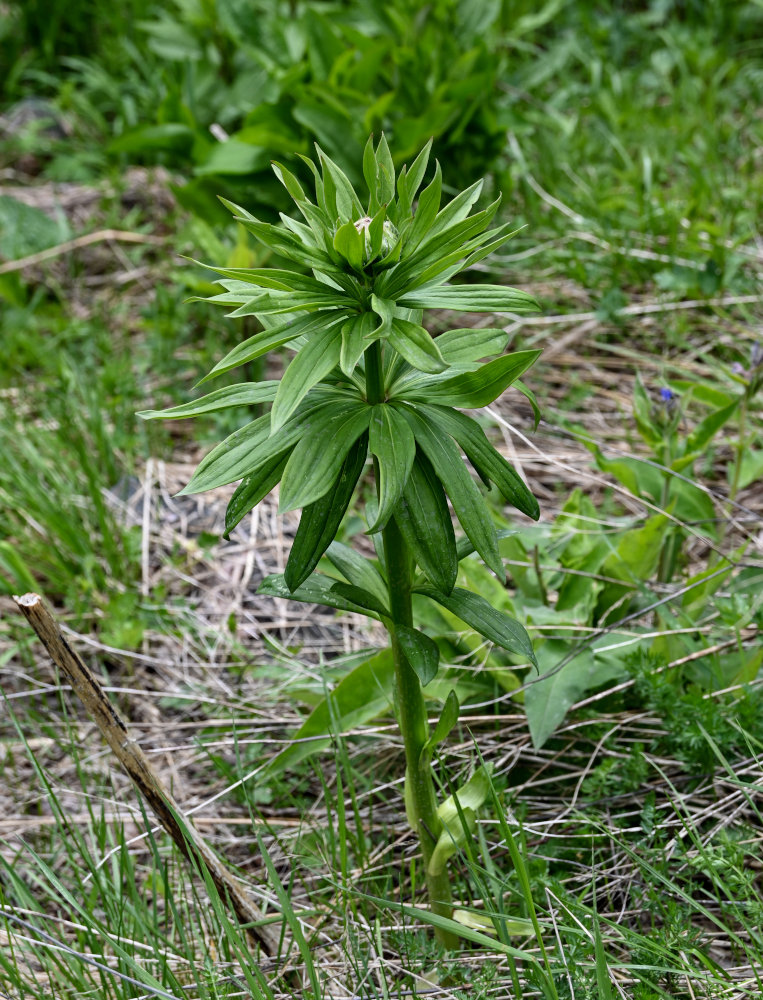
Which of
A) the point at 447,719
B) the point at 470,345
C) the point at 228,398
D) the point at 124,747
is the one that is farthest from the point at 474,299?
the point at 124,747

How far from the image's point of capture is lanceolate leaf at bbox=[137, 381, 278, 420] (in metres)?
1.24

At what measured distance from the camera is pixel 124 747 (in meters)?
1.42

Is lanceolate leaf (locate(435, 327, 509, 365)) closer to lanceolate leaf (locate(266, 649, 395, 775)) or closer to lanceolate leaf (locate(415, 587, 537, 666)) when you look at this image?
lanceolate leaf (locate(415, 587, 537, 666))

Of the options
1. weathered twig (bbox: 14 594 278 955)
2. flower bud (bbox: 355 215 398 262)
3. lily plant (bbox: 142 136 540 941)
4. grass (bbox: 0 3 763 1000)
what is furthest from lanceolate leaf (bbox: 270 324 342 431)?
grass (bbox: 0 3 763 1000)

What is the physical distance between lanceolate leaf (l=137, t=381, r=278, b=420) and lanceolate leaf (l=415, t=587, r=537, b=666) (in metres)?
0.36

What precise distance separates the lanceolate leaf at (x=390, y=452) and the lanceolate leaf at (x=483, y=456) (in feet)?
0.22

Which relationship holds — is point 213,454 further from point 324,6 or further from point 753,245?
point 324,6

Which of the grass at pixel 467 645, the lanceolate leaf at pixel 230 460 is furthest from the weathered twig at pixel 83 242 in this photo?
the lanceolate leaf at pixel 230 460

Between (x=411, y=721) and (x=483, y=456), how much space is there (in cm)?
43

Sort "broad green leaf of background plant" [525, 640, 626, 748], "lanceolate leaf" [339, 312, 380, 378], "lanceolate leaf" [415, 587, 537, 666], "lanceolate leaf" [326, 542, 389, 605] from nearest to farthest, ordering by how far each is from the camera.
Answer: "lanceolate leaf" [339, 312, 380, 378], "lanceolate leaf" [415, 587, 537, 666], "lanceolate leaf" [326, 542, 389, 605], "broad green leaf of background plant" [525, 640, 626, 748]

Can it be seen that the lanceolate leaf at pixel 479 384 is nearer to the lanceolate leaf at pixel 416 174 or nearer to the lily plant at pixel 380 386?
the lily plant at pixel 380 386

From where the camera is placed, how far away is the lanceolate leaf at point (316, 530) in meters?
1.24

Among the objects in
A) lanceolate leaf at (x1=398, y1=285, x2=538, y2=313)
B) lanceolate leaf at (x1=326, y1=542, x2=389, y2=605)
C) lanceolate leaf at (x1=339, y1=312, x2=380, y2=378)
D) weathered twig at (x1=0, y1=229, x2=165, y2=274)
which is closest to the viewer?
lanceolate leaf at (x1=339, y1=312, x2=380, y2=378)

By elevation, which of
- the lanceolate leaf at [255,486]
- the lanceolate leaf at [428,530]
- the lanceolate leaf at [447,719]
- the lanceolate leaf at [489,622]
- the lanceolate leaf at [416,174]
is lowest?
the lanceolate leaf at [447,719]
